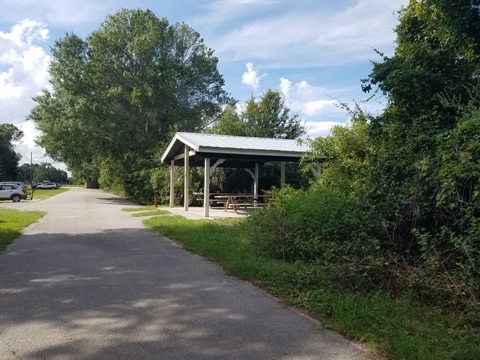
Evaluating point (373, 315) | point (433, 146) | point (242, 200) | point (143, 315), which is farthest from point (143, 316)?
point (242, 200)

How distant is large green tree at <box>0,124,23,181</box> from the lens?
8081cm

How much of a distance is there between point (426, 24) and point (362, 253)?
6.28m

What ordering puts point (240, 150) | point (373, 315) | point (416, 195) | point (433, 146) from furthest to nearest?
point (240, 150)
point (433, 146)
point (416, 195)
point (373, 315)

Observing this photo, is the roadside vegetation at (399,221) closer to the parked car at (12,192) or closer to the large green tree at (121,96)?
the large green tree at (121,96)

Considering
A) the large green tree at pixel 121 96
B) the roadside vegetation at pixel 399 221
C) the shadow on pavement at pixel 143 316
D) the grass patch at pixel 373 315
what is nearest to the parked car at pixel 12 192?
the large green tree at pixel 121 96

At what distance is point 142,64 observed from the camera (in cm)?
3759

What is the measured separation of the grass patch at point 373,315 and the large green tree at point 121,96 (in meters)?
27.3

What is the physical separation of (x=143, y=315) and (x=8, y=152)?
9148 centimetres

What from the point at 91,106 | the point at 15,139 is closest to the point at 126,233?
the point at 91,106

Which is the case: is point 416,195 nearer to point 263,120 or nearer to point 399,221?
point 399,221

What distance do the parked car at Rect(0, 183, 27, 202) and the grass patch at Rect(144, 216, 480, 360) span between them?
31.9 meters

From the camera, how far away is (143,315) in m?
5.02

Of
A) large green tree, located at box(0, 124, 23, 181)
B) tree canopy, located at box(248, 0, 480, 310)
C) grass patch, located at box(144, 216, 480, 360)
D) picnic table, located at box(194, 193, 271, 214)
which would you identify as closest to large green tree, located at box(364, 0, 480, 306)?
tree canopy, located at box(248, 0, 480, 310)

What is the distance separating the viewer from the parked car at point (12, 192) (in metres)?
34.6
